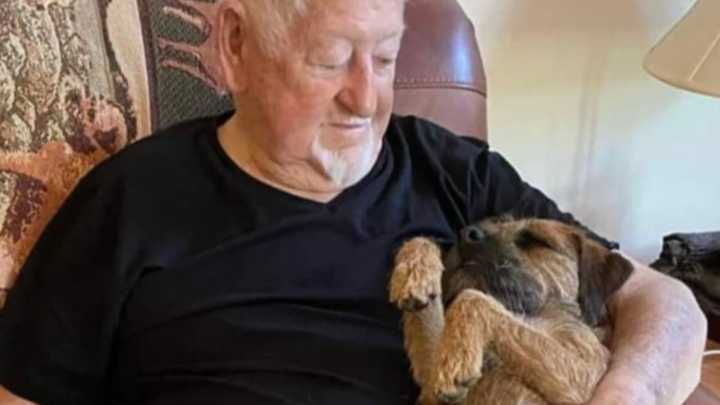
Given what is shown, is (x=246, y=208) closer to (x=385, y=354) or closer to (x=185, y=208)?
(x=185, y=208)

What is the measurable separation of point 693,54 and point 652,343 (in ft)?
2.52

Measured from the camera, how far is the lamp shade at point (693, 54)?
Result: 1916 mm

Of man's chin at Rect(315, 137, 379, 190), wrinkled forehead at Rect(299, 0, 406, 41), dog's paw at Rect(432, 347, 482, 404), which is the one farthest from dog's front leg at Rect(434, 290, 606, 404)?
wrinkled forehead at Rect(299, 0, 406, 41)

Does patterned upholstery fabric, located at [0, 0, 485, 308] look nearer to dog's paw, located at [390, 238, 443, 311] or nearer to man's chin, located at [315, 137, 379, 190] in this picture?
man's chin, located at [315, 137, 379, 190]

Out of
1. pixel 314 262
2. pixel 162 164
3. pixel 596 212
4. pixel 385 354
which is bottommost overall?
pixel 596 212

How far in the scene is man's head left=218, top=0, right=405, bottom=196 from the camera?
1.40 m

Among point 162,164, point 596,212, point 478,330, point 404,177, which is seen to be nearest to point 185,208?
point 162,164

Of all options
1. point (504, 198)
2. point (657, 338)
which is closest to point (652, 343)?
point (657, 338)

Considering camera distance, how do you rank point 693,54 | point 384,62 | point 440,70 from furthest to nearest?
1. point 693,54
2. point 440,70
3. point 384,62

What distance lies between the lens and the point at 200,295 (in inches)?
54.8

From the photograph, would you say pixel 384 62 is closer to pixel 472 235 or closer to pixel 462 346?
pixel 472 235

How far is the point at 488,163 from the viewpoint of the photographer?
1.64m

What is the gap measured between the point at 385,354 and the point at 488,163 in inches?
15.5

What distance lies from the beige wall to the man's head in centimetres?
82
